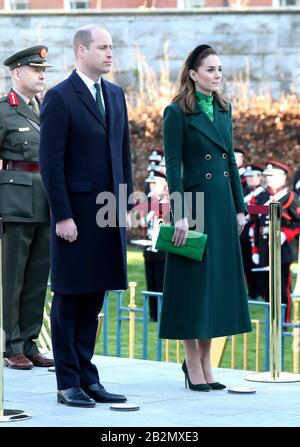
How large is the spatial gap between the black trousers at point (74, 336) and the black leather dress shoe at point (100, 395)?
0.10 feet

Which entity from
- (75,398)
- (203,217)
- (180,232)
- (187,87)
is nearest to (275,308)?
(203,217)

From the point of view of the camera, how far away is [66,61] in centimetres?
2375

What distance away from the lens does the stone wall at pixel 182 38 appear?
75.9ft

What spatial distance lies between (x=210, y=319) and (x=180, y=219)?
56cm

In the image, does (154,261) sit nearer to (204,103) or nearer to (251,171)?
(251,171)

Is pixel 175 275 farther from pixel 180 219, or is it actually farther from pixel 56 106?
pixel 56 106

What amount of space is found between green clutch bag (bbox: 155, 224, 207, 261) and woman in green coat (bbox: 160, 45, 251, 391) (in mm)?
42

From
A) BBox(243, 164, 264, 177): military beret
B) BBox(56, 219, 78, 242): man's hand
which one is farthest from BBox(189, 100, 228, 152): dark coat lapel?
BBox(243, 164, 264, 177): military beret

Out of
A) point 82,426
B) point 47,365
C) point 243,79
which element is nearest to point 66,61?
point 243,79

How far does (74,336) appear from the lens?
23.4ft

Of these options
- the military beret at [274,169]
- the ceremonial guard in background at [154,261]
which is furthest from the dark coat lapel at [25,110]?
the military beret at [274,169]

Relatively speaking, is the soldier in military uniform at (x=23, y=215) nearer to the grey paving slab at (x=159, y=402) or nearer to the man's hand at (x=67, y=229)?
the grey paving slab at (x=159, y=402)

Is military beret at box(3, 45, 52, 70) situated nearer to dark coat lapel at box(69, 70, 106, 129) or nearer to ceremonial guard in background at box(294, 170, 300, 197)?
dark coat lapel at box(69, 70, 106, 129)

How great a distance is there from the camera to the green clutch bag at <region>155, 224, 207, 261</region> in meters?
7.37
